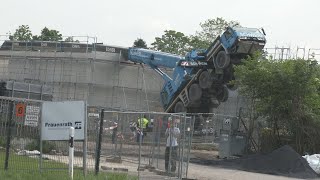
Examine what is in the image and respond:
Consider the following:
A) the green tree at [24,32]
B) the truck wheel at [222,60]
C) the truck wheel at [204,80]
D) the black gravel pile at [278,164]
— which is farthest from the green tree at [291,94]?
the green tree at [24,32]

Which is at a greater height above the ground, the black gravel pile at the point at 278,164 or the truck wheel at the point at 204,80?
the truck wheel at the point at 204,80

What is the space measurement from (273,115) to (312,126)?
1698mm

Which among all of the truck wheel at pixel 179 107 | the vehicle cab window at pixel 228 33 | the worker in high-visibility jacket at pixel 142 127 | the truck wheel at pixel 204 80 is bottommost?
the worker in high-visibility jacket at pixel 142 127

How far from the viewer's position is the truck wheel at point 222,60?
26.9 metres

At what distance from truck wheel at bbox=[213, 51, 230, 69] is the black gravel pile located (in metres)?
6.14

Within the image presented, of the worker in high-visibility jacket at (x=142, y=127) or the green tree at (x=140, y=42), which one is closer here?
the worker in high-visibility jacket at (x=142, y=127)

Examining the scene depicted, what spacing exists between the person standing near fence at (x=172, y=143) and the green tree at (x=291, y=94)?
9.29m

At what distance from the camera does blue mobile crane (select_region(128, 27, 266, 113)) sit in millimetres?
26484

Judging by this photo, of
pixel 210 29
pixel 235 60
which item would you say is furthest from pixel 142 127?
pixel 210 29

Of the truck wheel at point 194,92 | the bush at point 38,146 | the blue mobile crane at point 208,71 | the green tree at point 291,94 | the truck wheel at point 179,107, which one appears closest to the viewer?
the bush at point 38,146

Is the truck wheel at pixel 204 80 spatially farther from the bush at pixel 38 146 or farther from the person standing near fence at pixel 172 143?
the bush at pixel 38 146

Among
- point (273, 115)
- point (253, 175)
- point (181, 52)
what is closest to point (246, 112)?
point (273, 115)

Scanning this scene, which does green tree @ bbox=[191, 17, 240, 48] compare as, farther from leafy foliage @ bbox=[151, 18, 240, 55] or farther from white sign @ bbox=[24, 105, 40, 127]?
white sign @ bbox=[24, 105, 40, 127]

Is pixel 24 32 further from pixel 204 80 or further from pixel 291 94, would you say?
pixel 291 94
